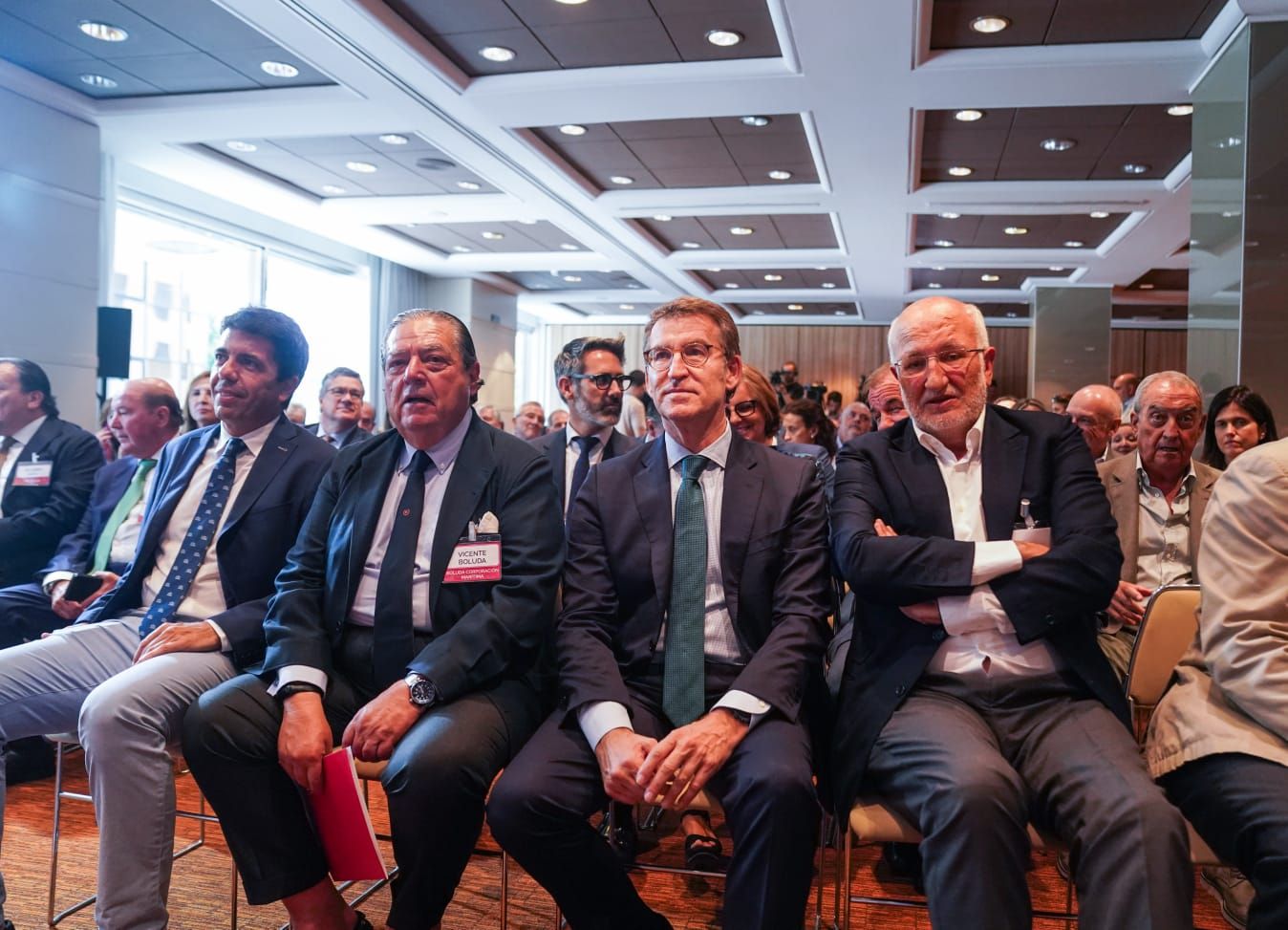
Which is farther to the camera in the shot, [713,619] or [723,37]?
[723,37]

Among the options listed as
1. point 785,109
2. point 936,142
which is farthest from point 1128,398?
point 785,109

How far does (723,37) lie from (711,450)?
4.20 m

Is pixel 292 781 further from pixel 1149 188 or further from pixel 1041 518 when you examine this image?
pixel 1149 188

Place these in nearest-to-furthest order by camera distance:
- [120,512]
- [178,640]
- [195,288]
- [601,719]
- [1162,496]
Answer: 1. [601,719]
2. [178,640]
3. [120,512]
4. [1162,496]
5. [195,288]

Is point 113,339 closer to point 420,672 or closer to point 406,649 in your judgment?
point 406,649

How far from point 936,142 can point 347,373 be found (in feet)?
15.9

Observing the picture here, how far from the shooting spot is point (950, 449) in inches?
86.7

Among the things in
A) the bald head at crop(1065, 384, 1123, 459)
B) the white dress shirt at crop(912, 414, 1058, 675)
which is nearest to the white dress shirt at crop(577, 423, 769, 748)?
the white dress shirt at crop(912, 414, 1058, 675)

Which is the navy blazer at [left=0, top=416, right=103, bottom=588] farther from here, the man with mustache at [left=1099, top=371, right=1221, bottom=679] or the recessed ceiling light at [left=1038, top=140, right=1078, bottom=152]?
the recessed ceiling light at [left=1038, top=140, right=1078, bottom=152]

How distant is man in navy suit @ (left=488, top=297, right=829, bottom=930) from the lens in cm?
177

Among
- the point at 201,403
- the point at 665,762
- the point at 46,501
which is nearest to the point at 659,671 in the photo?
the point at 665,762

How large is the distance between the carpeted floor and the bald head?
2.27 m

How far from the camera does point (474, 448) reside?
7.55ft

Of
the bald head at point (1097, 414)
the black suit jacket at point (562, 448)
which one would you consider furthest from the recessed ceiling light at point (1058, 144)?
the black suit jacket at point (562, 448)
